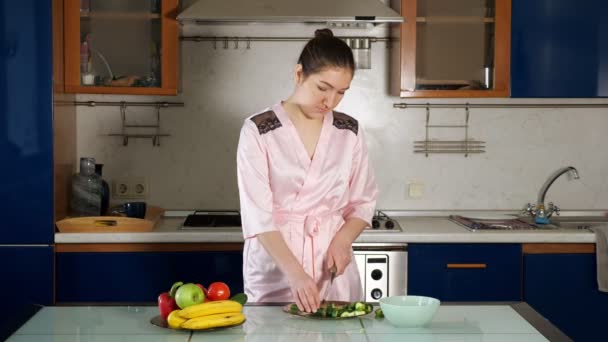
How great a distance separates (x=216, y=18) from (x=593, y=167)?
201 centimetres

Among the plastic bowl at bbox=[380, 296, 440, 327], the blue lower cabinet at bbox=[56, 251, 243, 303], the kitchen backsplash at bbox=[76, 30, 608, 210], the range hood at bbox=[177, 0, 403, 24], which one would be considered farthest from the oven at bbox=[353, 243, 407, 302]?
the plastic bowl at bbox=[380, 296, 440, 327]

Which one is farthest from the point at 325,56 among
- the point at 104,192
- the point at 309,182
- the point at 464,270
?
the point at 104,192

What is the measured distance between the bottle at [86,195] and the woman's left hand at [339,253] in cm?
154

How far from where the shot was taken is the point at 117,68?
3795mm

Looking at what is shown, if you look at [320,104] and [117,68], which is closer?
[320,104]

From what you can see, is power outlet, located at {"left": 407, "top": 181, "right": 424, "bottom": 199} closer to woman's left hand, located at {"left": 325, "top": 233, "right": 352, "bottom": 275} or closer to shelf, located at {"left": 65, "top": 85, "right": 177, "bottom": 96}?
shelf, located at {"left": 65, "top": 85, "right": 177, "bottom": 96}

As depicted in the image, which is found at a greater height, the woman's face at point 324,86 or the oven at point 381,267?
the woman's face at point 324,86

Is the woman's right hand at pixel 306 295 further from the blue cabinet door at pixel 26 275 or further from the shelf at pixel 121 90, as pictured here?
the shelf at pixel 121 90

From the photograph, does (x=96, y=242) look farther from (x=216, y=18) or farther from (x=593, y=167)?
(x=593, y=167)

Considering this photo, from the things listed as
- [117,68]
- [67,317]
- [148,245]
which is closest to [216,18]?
[117,68]

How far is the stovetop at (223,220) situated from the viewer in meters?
3.69

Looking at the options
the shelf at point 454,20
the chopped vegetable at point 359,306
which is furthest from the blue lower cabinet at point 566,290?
the chopped vegetable at point 359,306

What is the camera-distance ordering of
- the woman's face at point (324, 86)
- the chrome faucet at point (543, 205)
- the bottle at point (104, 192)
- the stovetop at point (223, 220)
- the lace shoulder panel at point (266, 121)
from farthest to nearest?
the chrome faucet at point (543, 205), the bottle at point (104, 192), the stovetop at point (223, 220), the lace shoulder panel at point (266, 121), the woman's face at point (324, 86)

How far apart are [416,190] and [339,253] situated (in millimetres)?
1714
